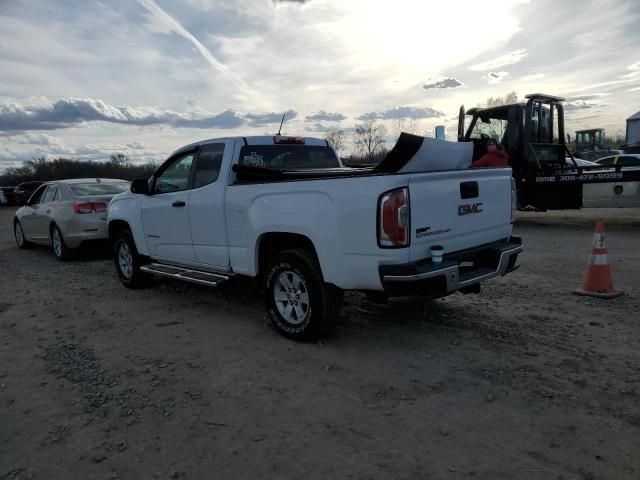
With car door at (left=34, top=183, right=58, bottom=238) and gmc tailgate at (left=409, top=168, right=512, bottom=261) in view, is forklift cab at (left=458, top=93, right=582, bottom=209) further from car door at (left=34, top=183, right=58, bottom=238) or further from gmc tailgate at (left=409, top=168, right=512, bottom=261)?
car door at (left=34, top=183, right=58, bottom=238)

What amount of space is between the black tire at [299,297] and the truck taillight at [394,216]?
0.81 meters

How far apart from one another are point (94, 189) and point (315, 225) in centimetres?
716

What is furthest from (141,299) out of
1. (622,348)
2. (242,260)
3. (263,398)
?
(622,348)

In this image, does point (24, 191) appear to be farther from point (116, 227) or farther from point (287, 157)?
point (287, 157)

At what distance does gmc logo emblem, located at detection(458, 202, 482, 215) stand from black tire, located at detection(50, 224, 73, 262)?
26.1 ft

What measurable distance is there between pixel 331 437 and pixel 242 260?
2425 mm

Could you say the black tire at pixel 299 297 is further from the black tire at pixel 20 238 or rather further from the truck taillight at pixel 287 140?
the black tire at pixel 20 238

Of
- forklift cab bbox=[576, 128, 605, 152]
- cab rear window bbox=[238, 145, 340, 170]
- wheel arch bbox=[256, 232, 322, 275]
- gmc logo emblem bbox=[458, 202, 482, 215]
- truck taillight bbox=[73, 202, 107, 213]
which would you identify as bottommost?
wheel arch bbox=[256, 232, 322, 275]

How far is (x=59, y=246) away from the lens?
9500 mm

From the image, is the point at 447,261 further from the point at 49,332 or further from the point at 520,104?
the point at 520,104

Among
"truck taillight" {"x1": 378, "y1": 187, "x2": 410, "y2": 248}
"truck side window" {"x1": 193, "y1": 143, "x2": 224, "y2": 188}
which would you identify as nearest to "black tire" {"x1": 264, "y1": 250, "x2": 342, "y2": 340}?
"truck taillight" {"x1": 378, "y1": 187, "x2": 410, "y2": 248}

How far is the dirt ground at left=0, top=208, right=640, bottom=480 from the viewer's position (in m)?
2.71

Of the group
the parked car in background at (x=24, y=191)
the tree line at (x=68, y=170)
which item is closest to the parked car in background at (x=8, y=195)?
the parked car in background at (x=24, y=191)

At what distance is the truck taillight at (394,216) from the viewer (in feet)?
12.0
